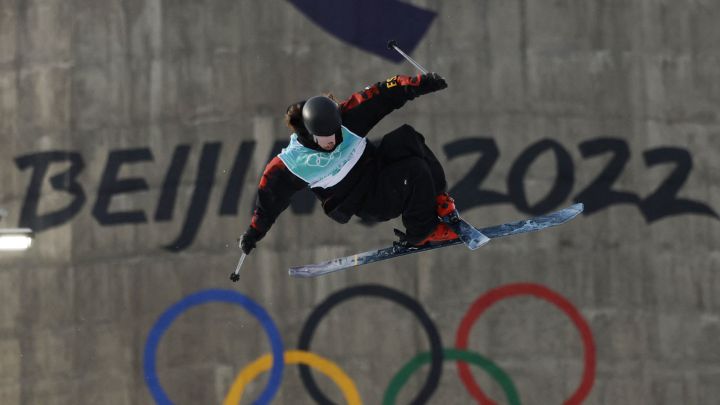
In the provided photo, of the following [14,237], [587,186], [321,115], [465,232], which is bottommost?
[465,232]

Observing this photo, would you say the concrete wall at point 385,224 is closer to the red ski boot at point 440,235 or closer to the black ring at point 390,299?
the black ring at point 390,299

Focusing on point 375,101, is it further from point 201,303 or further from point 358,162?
point 201,303

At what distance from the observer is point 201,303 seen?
38.1 feet

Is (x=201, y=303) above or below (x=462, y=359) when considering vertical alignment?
above

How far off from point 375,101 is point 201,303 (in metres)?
5.69

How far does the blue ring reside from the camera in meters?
11.5

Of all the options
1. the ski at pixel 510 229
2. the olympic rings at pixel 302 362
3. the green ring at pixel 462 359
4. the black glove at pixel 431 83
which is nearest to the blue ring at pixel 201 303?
the olympic rings at pixel 302 362

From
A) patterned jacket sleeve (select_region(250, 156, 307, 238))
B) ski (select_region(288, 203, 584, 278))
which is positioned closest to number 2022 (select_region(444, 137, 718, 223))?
ski (select_region(288, 203, 584, 278))

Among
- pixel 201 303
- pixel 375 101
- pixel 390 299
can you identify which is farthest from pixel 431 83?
pixel 201 303

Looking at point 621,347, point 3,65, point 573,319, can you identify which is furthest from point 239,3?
point 621,347

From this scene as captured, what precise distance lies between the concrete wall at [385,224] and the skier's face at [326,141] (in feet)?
16.3

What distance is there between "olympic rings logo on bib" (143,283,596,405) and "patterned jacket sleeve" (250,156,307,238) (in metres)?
4.64

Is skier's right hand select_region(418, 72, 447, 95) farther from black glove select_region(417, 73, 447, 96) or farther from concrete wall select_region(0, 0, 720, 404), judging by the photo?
concrete wall select_region(0, 0, 720, 404)

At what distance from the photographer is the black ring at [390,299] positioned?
11.4m
